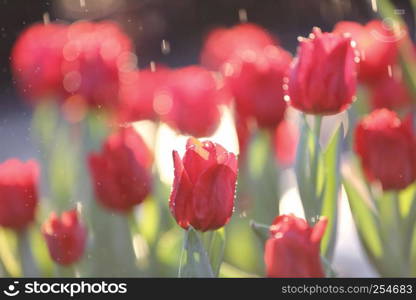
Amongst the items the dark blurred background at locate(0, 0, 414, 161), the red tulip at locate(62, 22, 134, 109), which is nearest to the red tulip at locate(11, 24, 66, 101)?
the red tulip at locate(62, 22, 134, 109)

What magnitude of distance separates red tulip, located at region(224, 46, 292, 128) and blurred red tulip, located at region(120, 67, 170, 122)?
0.09 metres

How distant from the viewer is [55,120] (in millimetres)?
895

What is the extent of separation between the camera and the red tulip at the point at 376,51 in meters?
0.88

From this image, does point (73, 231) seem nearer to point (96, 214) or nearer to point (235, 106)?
point (96, 214)

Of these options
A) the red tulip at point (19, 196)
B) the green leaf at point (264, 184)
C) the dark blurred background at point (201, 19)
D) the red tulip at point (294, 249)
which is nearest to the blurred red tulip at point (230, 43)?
the green leaf at point (264, 184)

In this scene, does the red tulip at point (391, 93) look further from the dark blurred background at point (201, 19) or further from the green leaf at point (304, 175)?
the dark blurred background at point (201, 19)

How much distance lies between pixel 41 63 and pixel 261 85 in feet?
0.67

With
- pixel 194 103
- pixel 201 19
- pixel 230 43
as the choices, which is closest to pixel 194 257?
pixel 194 103

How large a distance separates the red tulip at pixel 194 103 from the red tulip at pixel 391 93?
5.9 inches

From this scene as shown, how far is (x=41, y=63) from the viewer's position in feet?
2.75

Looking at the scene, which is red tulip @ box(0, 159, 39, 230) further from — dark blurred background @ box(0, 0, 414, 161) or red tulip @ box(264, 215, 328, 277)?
dark blurred background @ box(0, 0, 414, 161)

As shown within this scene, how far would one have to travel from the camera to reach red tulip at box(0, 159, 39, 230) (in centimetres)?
77

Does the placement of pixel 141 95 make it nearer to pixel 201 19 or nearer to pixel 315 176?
pixel 315 176

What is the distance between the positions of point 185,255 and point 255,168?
0.76ft
